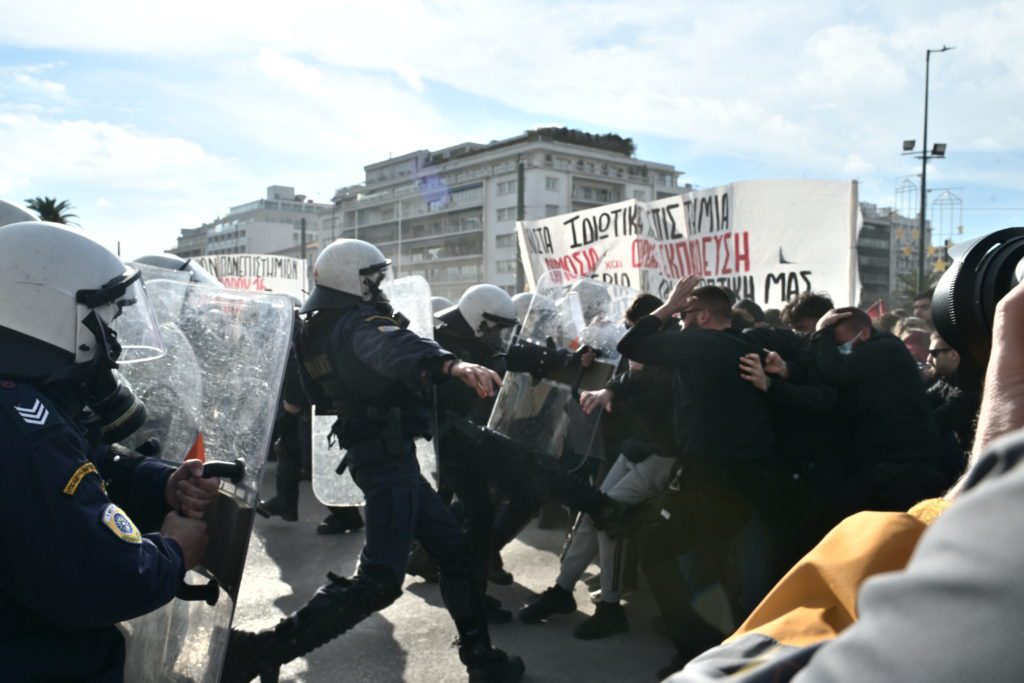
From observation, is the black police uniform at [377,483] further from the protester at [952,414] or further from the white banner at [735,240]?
the white banner at [735,240]

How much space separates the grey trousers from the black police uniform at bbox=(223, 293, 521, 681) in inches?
37.4

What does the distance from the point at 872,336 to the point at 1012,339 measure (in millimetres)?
3209

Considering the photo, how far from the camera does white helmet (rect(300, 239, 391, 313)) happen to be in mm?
3771

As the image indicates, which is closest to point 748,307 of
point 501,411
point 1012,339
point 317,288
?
point 501,411

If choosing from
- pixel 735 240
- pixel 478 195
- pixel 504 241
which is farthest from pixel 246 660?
pixel 478 195

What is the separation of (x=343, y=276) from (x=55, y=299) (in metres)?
1.92

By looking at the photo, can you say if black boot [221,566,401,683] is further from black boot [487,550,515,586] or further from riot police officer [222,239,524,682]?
black boot [487,550,515,586]

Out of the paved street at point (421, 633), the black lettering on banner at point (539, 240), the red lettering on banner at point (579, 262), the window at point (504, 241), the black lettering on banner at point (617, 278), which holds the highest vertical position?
the window at point (504, 241)

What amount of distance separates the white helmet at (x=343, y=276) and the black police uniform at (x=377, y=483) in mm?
68

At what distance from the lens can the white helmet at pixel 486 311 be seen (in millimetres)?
5125

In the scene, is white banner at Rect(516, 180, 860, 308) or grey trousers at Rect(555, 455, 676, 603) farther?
white banner at Rect(516, 180, 860, 308)

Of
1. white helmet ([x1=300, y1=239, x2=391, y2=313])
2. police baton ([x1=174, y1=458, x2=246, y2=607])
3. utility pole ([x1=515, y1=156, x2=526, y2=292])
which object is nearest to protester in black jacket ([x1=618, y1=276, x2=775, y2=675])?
white helmet ([x1=300, y1=239, x2=391, y2=313])

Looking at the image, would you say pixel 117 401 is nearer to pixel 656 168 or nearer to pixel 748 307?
pixel 748 307

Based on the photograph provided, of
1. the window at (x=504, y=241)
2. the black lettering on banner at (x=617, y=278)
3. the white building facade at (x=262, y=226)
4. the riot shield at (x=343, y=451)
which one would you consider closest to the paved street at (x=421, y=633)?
the riot shield at (x=343, y=451)
